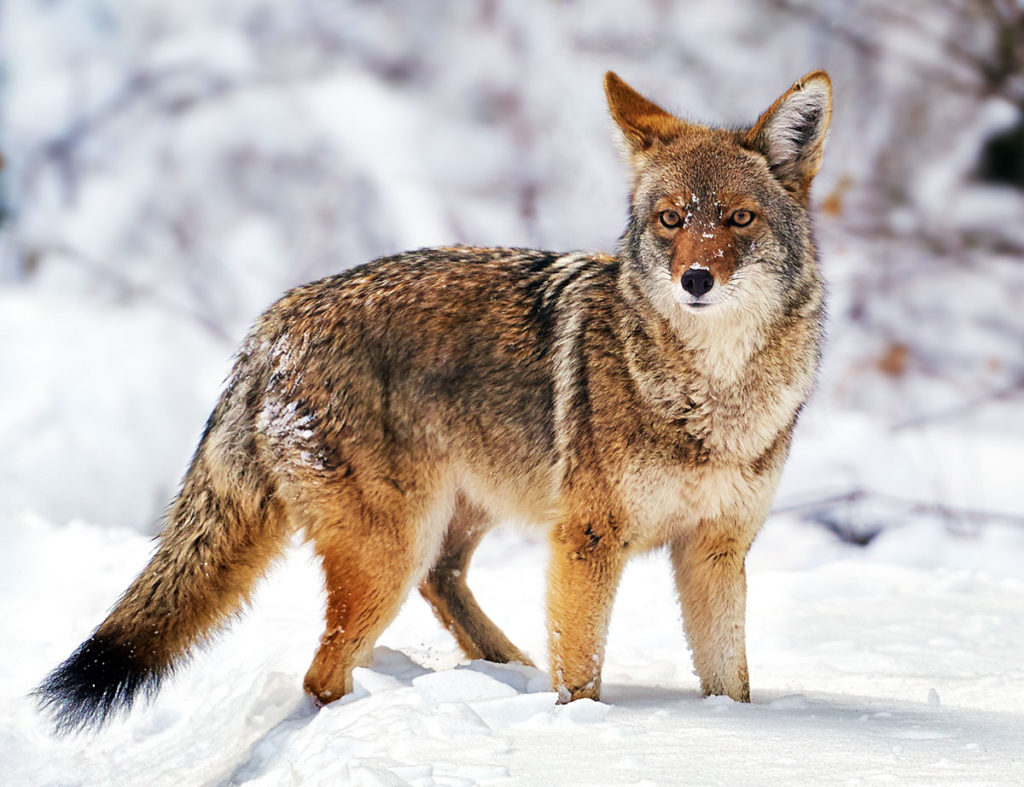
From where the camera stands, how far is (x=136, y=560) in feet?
19.5

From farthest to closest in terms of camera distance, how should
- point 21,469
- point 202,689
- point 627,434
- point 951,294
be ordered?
point 951,294, point 21,469, point 202,689, point 627,434

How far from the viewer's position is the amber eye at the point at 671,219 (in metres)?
3.59

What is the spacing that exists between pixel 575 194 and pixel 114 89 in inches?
199

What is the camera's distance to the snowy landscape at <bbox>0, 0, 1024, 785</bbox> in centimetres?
458

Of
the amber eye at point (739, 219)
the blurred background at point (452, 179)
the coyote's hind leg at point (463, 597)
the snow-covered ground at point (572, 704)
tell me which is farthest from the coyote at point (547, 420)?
the blurred background at point (452, 179)

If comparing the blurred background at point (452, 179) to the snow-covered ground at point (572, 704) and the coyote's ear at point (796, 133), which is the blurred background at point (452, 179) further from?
the coyote's ear at point (796, 133)

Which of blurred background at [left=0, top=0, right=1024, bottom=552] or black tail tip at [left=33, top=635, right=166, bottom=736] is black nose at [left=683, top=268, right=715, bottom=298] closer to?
black tail tip at [left=33, top=635, right=166, bottom=736]

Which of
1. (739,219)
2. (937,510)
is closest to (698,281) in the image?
(739,219)

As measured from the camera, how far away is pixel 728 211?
354 centimetres

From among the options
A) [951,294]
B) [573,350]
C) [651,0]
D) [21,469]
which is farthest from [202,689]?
[651,0]

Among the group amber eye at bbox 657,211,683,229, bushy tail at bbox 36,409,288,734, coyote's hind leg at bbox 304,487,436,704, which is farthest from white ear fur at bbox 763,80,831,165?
bushy tail at bbox 36,409,288,734

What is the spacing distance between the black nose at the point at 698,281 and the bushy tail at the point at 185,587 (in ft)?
5.53

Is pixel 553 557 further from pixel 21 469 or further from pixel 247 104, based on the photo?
pixel 247 104

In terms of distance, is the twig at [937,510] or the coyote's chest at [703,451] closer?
the coyote's chest at [703,451]
